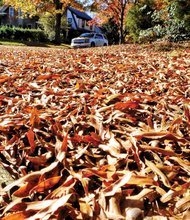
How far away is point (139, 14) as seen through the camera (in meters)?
21.2

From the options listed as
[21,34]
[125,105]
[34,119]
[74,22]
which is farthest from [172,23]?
[74,22]

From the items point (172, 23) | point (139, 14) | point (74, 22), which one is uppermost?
point (74, 22)

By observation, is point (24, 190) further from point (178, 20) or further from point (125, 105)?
point (178, 20)

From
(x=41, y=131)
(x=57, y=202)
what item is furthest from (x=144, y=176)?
(x=41, y=131)

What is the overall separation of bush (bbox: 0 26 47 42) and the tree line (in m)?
1.99

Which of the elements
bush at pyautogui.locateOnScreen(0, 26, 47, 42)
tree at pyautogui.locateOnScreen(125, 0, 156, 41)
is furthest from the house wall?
tree at pyautogui.locateOnScreen(125, 0, 156, 41)

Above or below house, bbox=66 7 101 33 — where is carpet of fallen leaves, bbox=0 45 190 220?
below

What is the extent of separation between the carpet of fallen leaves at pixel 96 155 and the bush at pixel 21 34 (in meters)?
29.9

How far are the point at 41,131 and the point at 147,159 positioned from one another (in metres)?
0.71

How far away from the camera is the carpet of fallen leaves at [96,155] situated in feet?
3.76

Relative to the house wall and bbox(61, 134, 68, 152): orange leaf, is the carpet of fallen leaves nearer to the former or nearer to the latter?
bbox(61, 134, 68, 152): orange leaf

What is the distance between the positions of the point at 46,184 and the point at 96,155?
0.36m

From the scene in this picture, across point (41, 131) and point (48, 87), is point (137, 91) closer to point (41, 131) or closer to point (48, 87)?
point (48, 87)

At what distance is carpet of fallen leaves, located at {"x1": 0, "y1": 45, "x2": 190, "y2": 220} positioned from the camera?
1146mm
